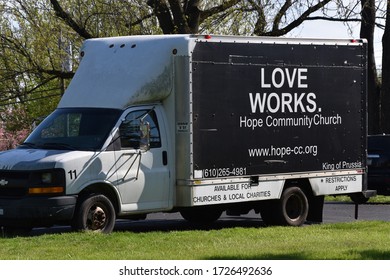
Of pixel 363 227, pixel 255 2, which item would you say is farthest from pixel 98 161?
pixel 255 2

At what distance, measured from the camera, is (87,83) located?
661 inches

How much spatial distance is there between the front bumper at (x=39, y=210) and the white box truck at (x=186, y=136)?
15 millimetres

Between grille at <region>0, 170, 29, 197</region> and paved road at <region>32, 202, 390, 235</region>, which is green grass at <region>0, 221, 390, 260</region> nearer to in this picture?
grille at <region>0, 170, 29, 197</region>

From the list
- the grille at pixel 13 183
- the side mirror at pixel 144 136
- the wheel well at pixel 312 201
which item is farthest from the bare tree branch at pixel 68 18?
the grille at pixel 13 183

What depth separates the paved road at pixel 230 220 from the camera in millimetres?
17955

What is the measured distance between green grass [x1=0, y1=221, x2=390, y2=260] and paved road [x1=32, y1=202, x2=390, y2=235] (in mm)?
2030

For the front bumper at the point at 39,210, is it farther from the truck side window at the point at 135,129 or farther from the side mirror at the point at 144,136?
the side mirror at the point at 144,136

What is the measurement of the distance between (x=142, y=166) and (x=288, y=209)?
309 centimetres

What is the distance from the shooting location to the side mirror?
625 inches

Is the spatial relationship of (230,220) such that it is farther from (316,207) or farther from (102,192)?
(102,192)

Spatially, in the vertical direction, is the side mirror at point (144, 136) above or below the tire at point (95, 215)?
above

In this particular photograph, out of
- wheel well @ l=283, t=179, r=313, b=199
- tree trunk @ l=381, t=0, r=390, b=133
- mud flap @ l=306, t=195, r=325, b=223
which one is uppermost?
tree trunk @ l=381, t=0, r=390, b=133

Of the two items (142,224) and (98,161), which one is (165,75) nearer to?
(98,161)

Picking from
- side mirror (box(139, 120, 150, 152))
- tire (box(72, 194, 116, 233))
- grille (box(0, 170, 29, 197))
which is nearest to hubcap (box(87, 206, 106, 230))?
tire (box(72, 194, 116, 233))
